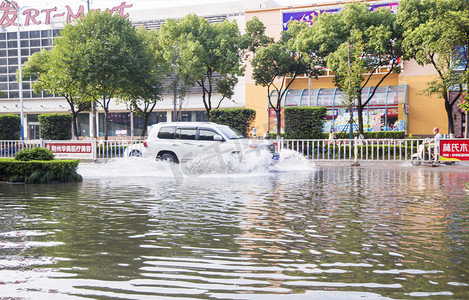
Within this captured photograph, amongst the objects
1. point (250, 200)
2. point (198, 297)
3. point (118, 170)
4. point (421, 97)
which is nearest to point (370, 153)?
point (118, 170)

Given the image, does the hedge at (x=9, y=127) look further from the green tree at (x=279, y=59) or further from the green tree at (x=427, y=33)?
the green tree at (x=427, y=33)

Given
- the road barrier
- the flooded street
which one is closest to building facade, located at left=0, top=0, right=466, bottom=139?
the road barrier

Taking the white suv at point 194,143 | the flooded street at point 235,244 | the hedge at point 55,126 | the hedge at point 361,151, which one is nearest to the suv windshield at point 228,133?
the white suv at point 194,143

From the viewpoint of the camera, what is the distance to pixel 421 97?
141ft

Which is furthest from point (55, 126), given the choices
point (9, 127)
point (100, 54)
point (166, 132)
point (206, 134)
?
point (206, 134)

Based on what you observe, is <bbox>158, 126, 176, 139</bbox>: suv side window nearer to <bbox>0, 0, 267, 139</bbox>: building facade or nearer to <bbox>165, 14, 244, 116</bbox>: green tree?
<bbox>165, 14, 244, 116</bbox>: green tree

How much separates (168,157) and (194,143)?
3.69 ft

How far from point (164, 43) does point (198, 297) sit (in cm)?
3359

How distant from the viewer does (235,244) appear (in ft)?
19.2

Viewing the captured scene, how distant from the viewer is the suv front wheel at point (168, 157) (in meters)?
17.0

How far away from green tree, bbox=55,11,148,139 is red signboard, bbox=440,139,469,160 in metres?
19.7

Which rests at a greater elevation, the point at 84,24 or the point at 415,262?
the point at 84,24

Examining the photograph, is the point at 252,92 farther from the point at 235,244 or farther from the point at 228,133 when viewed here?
the point at 235,244

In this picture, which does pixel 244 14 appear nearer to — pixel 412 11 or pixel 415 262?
pixel 412 11
